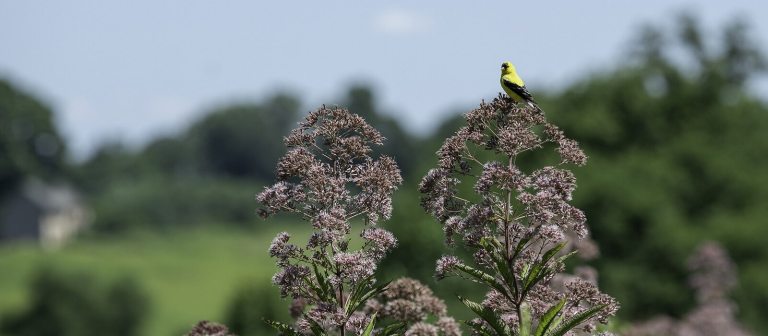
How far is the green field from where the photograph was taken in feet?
464

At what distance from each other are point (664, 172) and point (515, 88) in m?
65.7

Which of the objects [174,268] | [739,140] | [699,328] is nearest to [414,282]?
[699,328]

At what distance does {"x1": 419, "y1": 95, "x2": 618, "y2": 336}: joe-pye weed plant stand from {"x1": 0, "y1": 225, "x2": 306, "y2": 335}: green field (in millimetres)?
113132

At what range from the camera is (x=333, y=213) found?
11.9 m

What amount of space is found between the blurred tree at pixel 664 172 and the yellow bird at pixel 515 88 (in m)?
54.7

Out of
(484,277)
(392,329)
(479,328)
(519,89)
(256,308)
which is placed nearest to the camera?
(484,277)

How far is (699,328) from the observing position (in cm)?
3428

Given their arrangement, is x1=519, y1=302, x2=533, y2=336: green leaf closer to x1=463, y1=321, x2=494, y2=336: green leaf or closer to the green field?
x1=463, y1=321, x2=494, y2=336: green leaf

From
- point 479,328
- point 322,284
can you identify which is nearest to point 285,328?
point 322,284

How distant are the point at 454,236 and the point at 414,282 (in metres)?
2.23

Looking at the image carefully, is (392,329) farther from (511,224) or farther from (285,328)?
(511,224)

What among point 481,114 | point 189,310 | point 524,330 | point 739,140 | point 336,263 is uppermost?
point 189,310

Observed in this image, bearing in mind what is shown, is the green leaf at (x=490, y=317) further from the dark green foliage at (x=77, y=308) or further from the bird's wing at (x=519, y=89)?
the dark green foliage at (x=77, y=308)

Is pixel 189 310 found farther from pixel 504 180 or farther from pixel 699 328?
pixel 504 180
